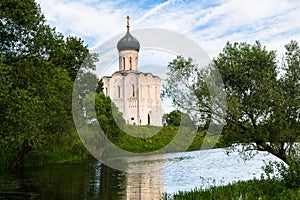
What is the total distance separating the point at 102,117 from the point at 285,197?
98.8ft

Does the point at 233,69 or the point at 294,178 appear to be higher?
the point at 233,69

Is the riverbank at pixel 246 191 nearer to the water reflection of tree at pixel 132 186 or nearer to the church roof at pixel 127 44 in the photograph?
the water reflection of tree at pixel 132 186

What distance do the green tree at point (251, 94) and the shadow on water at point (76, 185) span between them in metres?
4.41

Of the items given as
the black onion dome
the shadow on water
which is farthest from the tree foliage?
the black onion dome

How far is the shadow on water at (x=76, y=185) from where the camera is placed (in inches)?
653

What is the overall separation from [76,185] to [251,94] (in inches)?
407

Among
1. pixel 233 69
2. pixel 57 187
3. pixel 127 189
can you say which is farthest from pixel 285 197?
pixel 57 187

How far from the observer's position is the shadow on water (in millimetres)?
16578

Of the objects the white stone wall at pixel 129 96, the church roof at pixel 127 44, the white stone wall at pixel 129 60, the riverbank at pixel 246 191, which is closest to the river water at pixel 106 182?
the riverbank at pixel 246 191

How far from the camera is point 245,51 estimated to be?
1379 cm

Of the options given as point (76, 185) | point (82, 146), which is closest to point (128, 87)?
point (82, 146)

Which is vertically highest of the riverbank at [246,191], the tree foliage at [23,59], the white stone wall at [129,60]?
the white stone wall at [129,60]

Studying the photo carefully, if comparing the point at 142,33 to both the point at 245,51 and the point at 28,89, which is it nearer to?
the point at 245,51

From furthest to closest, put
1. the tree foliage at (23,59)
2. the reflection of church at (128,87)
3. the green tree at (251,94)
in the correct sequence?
the reflection of church at (128,87) < the tree foliage at (23,59) < the green tree at (251,94)
